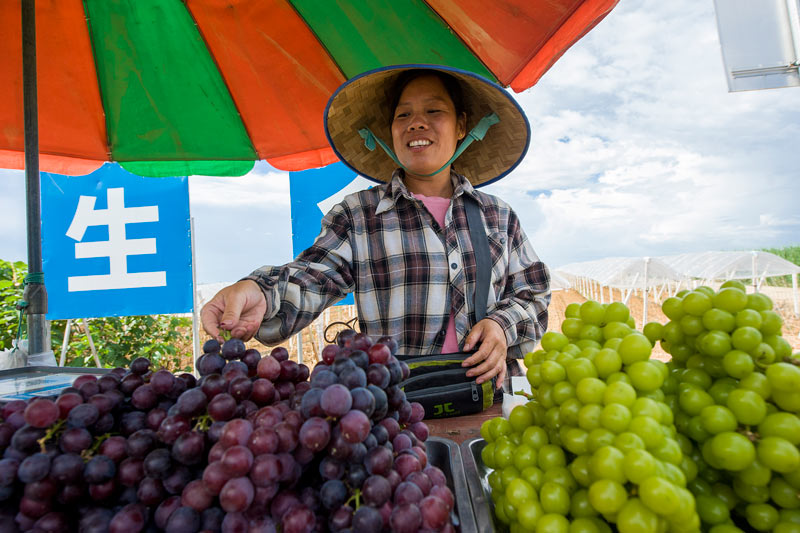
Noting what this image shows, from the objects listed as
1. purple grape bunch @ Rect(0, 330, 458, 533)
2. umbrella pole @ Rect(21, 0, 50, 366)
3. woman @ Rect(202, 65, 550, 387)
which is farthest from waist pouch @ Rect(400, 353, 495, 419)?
umbrella pole @ Rect(21, 0, 50, 366)

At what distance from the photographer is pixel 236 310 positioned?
969 mm

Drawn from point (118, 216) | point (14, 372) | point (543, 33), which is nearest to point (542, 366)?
point (14, 372)

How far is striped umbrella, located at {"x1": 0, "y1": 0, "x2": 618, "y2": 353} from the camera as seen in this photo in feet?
6.23

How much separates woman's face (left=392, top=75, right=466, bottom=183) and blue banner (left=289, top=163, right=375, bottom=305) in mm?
2454

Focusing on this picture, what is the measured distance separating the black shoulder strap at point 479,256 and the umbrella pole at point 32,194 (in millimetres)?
1858

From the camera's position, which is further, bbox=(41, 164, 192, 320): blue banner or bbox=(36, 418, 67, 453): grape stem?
bbox=(41, 164, 192, 320): blue banner

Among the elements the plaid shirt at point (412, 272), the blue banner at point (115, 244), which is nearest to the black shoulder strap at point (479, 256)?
the plaid shirt at point (412, 272)

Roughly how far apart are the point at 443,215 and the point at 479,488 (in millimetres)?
1281

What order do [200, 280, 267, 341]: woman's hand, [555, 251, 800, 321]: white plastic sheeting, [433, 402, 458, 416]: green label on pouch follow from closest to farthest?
[200, 280, 267, 341]: woman's hand < [433, 402, 458, 416]: green label on pouch < [555, 251, 800, 321]: white plastic sheeting

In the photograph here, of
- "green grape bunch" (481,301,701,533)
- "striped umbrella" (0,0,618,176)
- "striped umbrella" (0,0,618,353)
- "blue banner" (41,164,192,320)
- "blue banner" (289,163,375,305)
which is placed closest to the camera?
"green grape bunch" (481,301,701,533)

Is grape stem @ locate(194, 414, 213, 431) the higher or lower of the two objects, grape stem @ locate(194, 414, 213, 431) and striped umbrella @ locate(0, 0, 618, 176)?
the lower

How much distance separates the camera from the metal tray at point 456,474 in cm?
56

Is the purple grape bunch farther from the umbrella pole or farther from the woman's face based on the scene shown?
the umbrella pole

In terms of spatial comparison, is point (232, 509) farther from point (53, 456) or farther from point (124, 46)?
point (124, 46)
